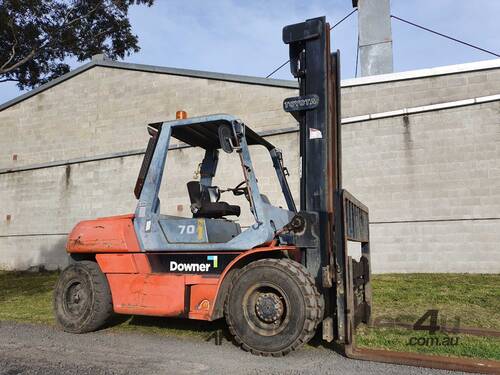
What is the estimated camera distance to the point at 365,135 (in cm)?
1268

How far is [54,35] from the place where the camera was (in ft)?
76.7

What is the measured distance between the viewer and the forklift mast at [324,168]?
469cm

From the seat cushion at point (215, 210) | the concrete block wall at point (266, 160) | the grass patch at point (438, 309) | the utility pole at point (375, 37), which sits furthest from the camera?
the utility pole at point (375, 37)

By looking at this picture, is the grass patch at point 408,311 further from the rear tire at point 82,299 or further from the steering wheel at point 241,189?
the steering wheel at point 241,189

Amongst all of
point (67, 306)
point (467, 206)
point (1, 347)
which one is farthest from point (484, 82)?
point (1, 347)

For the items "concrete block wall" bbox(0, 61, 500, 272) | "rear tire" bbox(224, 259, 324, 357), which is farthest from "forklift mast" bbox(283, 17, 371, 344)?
"concrete block wall" bbox(0, 61, 500, 272)

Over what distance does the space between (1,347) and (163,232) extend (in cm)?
228

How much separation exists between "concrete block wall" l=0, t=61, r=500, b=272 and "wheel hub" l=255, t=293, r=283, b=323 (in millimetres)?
7879

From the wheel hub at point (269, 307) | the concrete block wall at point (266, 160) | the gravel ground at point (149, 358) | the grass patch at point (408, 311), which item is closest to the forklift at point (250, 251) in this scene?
the wheel hub at point (269, 307)

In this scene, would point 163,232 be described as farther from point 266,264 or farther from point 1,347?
point 1,347

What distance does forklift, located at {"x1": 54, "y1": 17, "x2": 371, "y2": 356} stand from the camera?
4559mm

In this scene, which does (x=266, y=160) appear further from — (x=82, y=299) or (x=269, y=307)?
(x=269, y=307)

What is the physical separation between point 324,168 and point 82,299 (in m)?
3.57

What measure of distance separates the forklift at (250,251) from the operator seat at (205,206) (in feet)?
0.04
